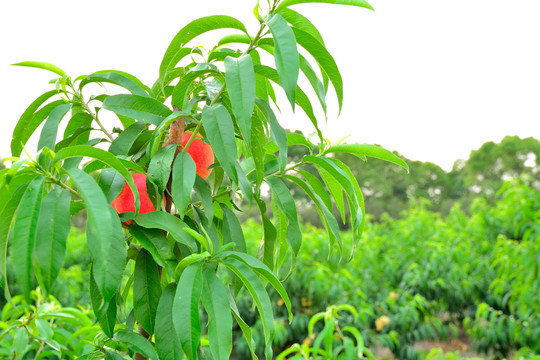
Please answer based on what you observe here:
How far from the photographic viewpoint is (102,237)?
1.84 feet

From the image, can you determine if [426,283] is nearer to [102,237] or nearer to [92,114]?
[92,114]

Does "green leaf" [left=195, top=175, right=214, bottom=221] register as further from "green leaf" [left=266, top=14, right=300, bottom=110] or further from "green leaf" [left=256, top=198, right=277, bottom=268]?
"green leaf" [left=266, top=14, right=300, bottom=110]

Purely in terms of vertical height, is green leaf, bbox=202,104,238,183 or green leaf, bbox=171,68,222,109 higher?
green leaf, bbox=171,68,222,109

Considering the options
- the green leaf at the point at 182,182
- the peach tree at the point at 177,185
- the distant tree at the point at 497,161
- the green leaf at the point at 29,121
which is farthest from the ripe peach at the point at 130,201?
the distant tree at the point at 497,161

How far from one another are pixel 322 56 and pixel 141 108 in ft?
0.97

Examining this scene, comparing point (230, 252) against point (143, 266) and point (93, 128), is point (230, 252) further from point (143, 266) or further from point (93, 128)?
point (93, 128)

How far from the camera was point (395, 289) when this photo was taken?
4.58 m

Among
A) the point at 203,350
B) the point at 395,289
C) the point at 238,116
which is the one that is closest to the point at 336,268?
the point at 395,289

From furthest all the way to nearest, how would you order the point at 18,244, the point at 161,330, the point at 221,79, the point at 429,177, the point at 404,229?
the point at 429,177 → the point at 404,229 → the point at 221,79 → the point at 161,330 → the point at 18,244

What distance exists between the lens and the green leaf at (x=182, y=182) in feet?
2.33

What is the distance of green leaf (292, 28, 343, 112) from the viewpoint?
2.47ft

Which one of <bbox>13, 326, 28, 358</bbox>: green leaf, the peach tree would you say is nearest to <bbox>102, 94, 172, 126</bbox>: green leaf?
the peach tree

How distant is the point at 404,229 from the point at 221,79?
491cm

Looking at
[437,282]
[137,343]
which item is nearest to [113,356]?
[137,343]
